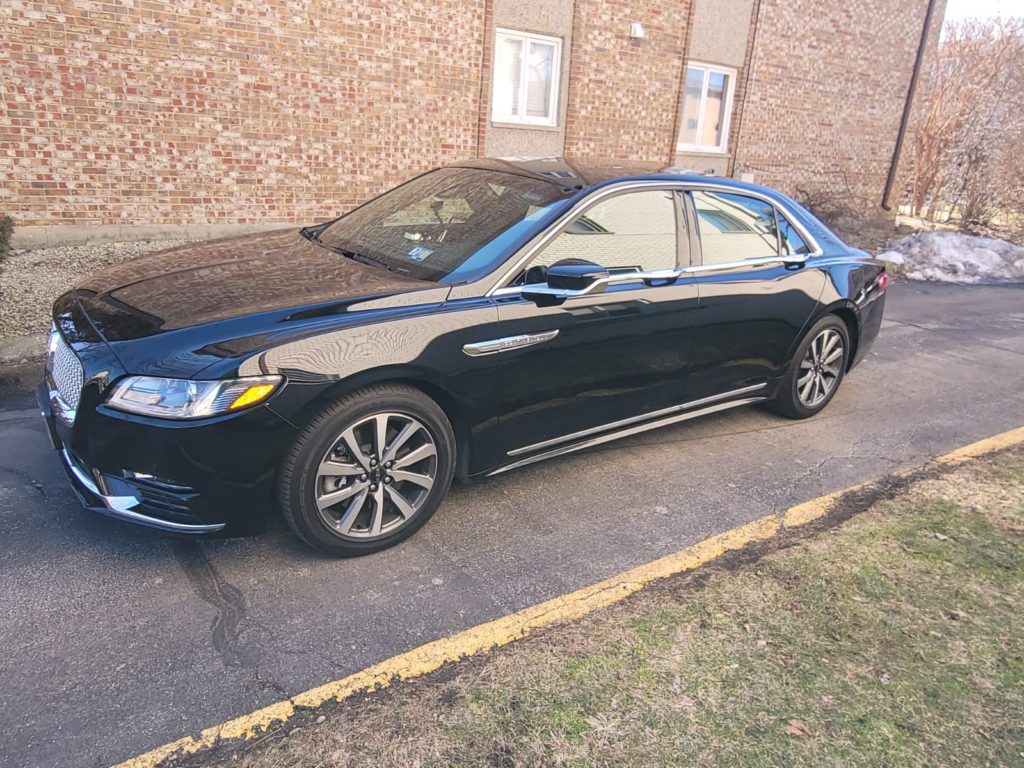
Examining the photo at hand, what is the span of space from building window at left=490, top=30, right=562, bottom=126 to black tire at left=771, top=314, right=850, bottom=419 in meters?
7.15

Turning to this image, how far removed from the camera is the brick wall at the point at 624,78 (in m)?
11.4

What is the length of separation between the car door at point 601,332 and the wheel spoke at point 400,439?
0.42 meters

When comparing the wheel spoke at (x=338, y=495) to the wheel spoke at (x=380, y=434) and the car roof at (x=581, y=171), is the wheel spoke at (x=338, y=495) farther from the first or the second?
the car roof at (x=581, y=171)

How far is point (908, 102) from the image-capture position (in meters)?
16.7

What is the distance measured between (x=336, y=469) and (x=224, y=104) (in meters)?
7.17

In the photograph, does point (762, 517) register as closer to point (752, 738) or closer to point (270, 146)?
point (752, 738)

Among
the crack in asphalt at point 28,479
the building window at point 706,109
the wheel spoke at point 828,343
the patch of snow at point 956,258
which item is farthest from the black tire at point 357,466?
the building window at point 706,109

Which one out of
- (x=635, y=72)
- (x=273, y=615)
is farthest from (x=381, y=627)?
(x=635, y=72)

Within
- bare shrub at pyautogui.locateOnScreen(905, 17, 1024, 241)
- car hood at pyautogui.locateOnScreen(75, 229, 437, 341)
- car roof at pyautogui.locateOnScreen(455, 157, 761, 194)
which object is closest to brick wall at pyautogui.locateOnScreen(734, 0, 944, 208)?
bare shrub at pyautogui.locateOnScreen(905, 17, 1024, 241)

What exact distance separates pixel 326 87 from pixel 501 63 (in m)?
2.87

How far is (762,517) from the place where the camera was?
3.82 metres

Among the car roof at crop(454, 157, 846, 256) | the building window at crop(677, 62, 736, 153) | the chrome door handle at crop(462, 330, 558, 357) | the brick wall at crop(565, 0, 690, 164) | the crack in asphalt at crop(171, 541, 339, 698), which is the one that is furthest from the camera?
the building window at crop(677, 62, 736, 153)

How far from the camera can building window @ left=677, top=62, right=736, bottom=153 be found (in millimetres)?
13195

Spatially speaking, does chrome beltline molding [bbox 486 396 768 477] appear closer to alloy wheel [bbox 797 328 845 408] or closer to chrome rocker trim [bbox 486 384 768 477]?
chrome rocker trim [bbox 486 384 768 477]
